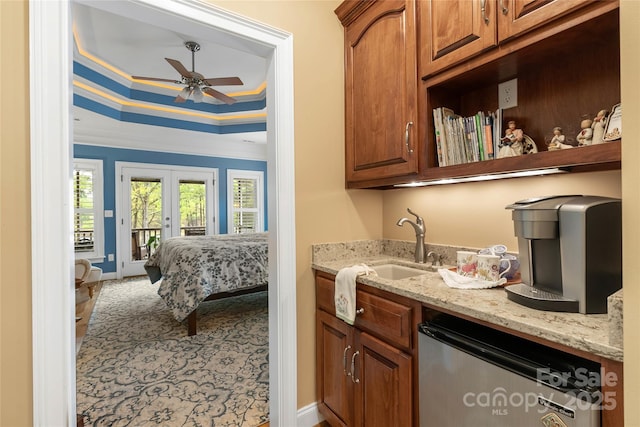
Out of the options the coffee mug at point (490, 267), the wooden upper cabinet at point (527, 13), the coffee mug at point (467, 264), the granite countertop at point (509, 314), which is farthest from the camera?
the coffee mug at point (467, 264)

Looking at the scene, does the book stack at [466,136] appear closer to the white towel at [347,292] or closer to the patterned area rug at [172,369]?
the white towel at [347,292]

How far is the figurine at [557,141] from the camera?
45.1 inches

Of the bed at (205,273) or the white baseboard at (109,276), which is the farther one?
the white baseboard at (109,276)

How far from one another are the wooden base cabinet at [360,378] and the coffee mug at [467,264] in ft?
1.51

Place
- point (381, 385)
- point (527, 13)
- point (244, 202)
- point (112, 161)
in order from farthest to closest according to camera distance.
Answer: point (244, 202) → point (112, 161) → point (381, 385) → point (527, 13)

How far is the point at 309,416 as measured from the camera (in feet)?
5.53

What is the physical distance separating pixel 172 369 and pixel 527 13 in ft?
9.65

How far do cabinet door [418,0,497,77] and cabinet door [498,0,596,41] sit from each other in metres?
0.03

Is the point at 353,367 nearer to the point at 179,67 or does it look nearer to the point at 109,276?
the point at 179,67

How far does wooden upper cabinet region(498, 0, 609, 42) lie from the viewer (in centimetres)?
96

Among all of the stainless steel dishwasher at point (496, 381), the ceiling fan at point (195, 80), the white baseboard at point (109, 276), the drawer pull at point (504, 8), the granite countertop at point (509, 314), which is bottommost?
the white baseboard at point (109, 276)

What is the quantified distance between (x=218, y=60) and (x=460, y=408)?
4104 mm

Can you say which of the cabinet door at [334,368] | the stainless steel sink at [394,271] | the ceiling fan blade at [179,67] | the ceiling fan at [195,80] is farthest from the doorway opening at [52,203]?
the ceiling fan at [195,80]

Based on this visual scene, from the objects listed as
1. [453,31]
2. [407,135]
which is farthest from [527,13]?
[407,135]
